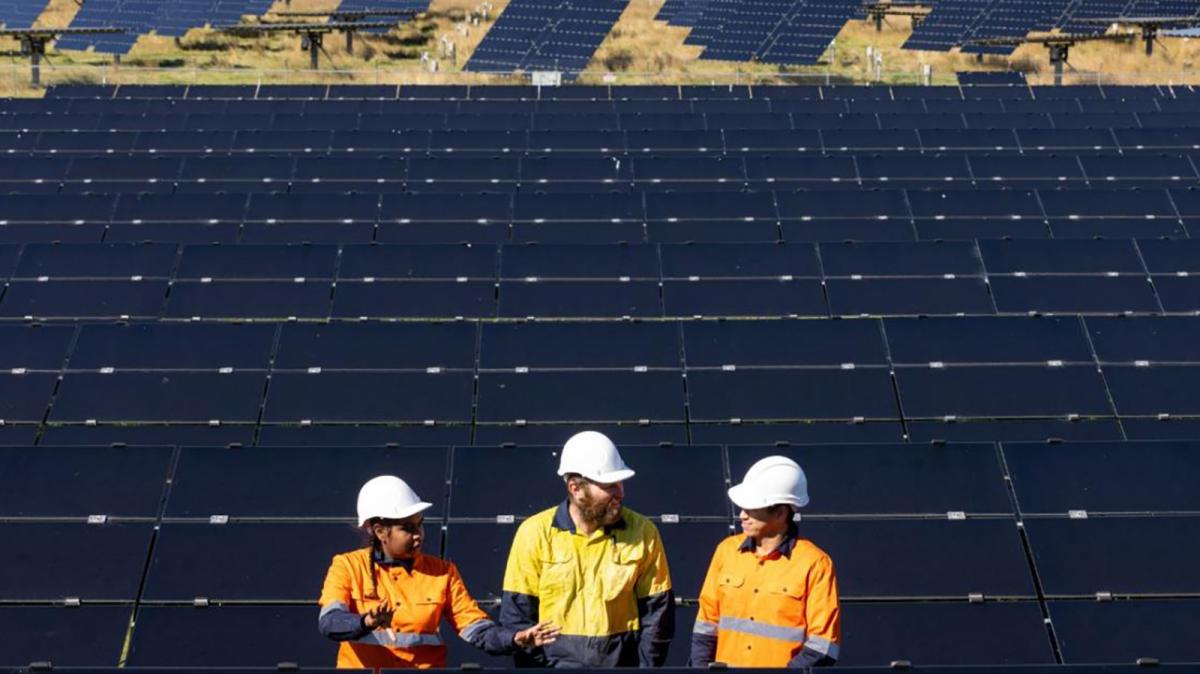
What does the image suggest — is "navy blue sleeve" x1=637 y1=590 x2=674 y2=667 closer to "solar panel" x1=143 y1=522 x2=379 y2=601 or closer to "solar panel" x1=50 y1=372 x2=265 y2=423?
"solar panel" x1=143 y1=522 x2=379 y2=601

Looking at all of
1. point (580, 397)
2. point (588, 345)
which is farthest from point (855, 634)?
point (588, 345)

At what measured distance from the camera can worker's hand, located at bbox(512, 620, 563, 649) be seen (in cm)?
824

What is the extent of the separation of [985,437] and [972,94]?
86.0 ft

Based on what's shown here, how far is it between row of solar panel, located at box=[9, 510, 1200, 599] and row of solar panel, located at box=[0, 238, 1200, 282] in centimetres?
759

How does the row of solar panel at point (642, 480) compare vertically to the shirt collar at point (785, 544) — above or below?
above

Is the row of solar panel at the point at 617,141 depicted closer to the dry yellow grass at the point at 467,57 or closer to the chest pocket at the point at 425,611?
the dry yellow grass at the point at 467,57

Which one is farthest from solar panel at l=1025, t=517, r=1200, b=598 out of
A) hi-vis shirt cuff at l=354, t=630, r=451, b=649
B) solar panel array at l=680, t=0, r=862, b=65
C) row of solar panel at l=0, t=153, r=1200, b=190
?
→ solar panel array at l=680, t=0, r=862, b=65

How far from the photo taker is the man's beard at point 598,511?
8.14 meters

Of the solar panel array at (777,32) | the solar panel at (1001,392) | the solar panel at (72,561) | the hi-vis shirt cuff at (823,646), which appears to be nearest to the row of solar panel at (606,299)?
the solar panel at (1001,392)

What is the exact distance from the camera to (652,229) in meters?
23.4

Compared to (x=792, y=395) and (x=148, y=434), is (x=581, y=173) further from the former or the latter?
(x=148, y=434)

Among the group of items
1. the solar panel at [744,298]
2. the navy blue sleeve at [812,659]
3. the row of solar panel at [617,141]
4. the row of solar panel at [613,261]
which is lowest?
the navy blue sleeve at [812,659]

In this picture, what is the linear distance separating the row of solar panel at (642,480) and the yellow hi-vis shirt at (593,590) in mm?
3754

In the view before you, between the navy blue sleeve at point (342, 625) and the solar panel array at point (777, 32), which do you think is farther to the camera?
the solar panel array at point (777, 32)
